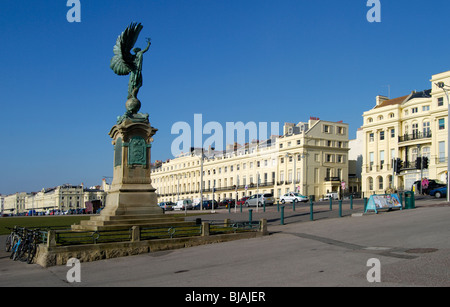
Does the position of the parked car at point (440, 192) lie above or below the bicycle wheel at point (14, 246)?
above

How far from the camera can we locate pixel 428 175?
59.1m

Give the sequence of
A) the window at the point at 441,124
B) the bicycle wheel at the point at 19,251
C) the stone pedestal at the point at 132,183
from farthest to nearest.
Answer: the window at the point at 441,124
the stone pedestal at the point at 132,183
the bicycle wheel at the point at 19,251

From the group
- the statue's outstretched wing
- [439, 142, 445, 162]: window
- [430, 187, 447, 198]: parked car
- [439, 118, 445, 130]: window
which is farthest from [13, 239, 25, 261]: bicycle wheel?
[439, 118, 445, 130]: window

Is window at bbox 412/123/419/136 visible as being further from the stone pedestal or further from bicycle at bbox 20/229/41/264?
bicycle at bbox 20/229/41/264

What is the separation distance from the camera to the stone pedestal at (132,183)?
62.7 feet

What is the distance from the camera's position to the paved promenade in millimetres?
9883

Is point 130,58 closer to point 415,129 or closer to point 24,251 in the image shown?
point 24,251

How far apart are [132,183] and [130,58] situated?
616 centimetres

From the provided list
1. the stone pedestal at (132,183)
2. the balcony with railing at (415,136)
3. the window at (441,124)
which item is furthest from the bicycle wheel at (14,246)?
the balcony with railing at (415,136)

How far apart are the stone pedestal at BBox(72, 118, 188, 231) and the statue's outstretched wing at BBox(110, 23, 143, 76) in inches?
112

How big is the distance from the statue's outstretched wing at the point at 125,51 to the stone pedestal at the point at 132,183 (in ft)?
9.36

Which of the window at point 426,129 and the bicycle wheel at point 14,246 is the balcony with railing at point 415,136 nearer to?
the window at point 426,129

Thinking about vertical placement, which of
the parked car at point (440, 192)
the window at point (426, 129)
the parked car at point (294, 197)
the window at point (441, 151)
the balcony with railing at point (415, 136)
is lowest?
the parked car at point (294, 197)
